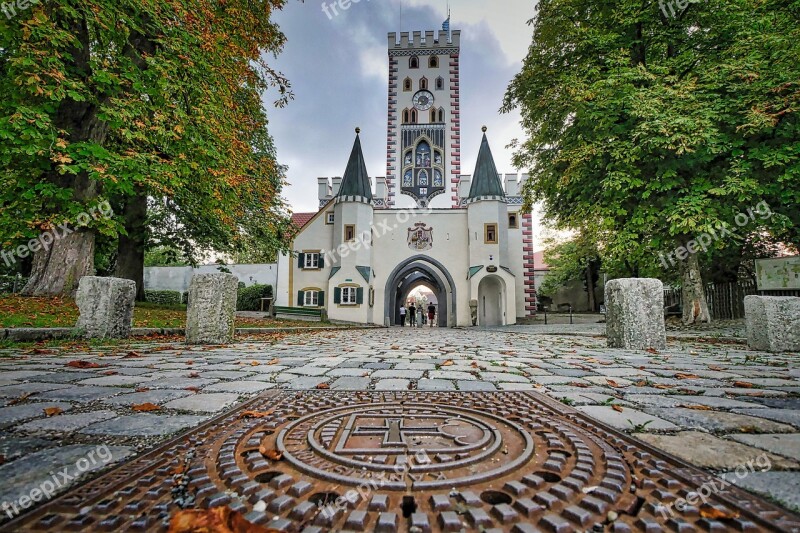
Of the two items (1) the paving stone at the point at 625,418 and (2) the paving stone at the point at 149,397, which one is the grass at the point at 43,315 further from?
(1) the paving stone at the point at 625,418

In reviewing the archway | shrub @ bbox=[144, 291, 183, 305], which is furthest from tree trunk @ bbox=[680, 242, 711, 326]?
shrub @ bbox=[144, 291, 183, 305]

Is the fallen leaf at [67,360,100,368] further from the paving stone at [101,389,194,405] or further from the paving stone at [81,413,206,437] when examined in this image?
the paving stone at [81,413,206,437]

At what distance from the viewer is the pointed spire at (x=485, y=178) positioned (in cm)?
2208

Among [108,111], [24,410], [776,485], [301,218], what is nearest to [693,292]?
[776,485]

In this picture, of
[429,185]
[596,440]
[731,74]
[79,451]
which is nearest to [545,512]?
[596,440]

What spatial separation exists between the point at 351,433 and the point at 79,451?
1.03 metres

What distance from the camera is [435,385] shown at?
9.50 feet

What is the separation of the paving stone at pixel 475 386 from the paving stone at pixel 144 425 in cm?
170

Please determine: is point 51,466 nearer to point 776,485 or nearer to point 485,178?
point 776,485

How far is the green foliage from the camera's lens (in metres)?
7.93

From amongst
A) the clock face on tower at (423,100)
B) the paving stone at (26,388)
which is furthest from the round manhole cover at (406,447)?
the clock face on tower at (423,100)

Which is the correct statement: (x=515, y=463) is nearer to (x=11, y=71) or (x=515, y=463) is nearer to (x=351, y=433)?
(x=351, y=433)

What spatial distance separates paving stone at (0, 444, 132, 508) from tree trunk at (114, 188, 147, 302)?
1270 cm

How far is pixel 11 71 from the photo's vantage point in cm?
684
